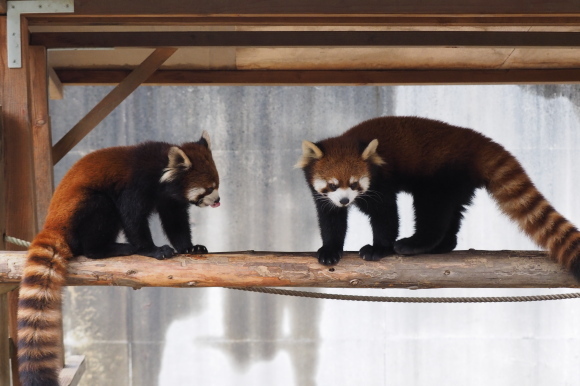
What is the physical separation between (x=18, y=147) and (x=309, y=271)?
1548mm

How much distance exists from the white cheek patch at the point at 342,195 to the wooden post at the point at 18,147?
1.46m

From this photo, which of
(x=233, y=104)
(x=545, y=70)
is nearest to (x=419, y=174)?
(x=545, y=70)

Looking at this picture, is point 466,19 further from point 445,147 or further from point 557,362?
point 557,362

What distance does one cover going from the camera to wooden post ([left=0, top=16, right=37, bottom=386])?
3.07 meters

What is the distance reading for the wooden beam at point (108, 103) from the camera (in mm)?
3771

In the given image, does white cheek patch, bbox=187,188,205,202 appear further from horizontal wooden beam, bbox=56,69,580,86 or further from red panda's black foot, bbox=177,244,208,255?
horizontal wooden beam, bbox=56,69,580,86

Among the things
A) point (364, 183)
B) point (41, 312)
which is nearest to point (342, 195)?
point (364, 183)

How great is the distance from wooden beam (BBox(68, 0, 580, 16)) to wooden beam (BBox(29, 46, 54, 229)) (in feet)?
1.86

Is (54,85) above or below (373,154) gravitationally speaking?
above

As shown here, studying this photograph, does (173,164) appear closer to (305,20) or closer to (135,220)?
(135,220)

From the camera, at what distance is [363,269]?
271cm

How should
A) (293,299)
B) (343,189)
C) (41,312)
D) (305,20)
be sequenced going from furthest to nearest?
(293,299) → (305,20) → (343,189) → (41,312)

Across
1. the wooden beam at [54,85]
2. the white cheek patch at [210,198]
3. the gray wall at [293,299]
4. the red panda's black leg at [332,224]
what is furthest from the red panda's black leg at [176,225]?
the gray wall at [293,299]

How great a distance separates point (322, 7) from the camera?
121 inches
